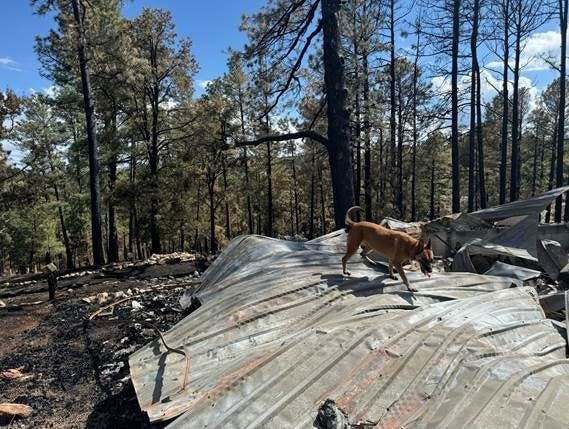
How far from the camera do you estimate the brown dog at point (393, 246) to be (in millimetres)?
4664

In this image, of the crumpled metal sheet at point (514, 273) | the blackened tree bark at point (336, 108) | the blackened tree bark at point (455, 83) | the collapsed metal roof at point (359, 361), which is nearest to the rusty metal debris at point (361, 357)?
the collapsed metal roof at point (359, 361)

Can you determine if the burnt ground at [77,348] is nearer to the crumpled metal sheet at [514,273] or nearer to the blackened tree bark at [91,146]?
the crumpled metal sheet at [514,273]

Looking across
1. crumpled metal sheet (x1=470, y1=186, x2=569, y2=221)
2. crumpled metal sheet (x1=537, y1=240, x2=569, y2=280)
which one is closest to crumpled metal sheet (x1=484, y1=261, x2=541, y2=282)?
crumpled metal sheet (x1=537, y1=240, x2=569, y2=280)

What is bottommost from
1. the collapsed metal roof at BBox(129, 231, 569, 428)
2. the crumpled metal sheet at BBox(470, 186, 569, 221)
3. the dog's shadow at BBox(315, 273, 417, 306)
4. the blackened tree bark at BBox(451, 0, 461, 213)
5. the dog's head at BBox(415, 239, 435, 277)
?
the collapsed metal roof at BBox(129, 231, 569, 428)

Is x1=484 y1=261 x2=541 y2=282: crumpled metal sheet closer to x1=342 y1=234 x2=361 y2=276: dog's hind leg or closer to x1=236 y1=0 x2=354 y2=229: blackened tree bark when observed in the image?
x1=342 y1=234 x2=361 y2=276: dog's hind leg

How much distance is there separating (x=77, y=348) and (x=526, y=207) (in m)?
7.95

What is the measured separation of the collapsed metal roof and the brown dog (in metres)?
0.34

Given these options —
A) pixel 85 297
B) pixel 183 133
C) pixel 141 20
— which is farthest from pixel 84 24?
pixel 85 297

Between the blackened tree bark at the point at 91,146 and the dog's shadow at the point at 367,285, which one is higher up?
the blackened tree bark at the point at 91,146

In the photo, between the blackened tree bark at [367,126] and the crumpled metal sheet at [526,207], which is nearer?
the crumpled metal sheet at [526,207]

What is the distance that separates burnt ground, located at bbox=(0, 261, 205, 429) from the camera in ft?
12.0

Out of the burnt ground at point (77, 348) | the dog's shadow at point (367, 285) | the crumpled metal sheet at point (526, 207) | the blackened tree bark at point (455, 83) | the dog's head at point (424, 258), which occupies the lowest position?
the burnt ground at point (77, 348)

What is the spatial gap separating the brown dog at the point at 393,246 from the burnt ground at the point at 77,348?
8.47ft

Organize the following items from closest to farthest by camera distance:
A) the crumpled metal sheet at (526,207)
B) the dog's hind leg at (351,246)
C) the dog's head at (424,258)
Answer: the dog's head at (424,258) → the dog's hind leg at (351,246) → the crumpled metal sheet at (526,207)
